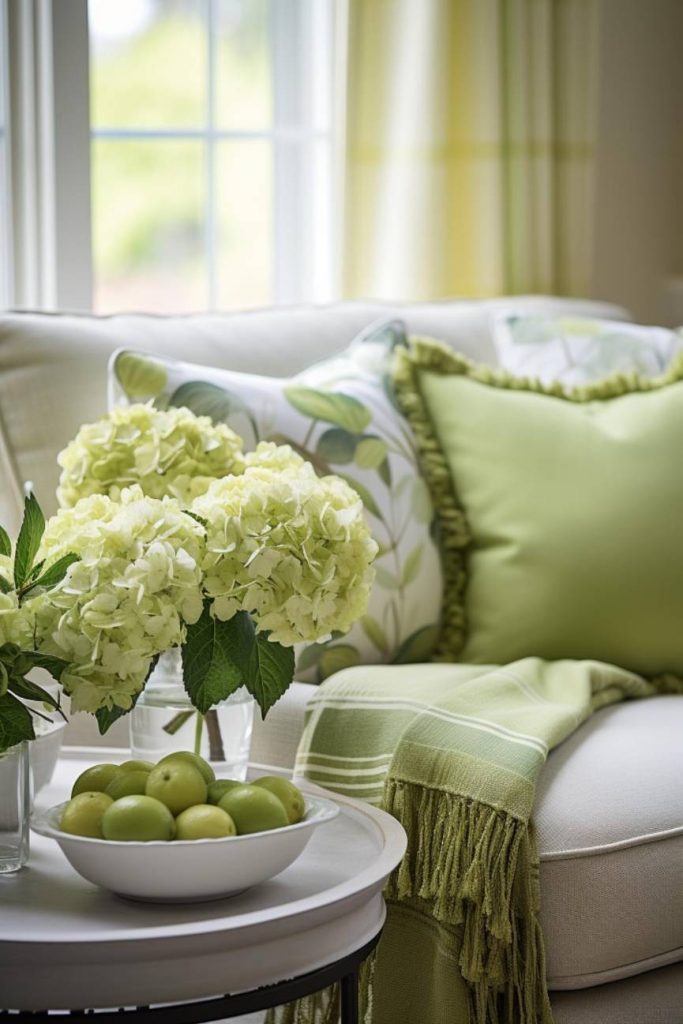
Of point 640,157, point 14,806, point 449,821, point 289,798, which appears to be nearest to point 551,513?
point 449,821

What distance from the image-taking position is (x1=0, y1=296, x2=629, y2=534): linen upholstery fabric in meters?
1.76

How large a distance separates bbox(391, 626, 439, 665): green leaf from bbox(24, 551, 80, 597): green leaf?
2.55 feet

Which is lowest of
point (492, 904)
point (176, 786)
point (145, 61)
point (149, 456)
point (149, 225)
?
point (492, 904)

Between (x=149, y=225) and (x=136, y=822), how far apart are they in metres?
1.82

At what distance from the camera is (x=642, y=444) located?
1.83m

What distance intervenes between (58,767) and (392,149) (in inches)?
62.2

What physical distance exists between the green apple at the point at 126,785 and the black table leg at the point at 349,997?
0.77 feet

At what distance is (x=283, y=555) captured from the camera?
43.2 inches

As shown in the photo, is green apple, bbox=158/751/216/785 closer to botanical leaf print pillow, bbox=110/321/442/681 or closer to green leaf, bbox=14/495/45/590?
green leaf, bbox=14/495/45/590

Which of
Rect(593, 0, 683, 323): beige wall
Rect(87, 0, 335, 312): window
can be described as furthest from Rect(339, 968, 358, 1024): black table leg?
Rect(593, 0, 683, 323): beige wall

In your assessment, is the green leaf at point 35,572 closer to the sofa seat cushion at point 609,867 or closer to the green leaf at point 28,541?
the green leaf at point 28,541

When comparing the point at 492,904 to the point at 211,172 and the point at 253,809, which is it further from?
the point at 211,172

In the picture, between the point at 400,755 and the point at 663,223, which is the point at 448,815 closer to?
the point at 400,755

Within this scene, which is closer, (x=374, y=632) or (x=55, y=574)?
(x=55, y=574)
